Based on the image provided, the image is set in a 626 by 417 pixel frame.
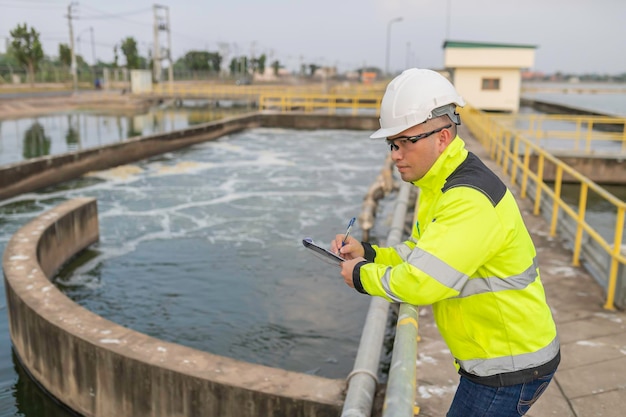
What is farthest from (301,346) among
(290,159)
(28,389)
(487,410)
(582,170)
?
(290,159)

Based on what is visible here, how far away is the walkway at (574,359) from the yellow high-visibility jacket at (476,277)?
1.64m

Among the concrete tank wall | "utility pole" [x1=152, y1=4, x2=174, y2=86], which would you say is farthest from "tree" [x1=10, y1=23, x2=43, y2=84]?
the concrete tank wall

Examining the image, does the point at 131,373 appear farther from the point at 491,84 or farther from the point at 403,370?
the point at 491,84

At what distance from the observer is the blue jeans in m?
2.01

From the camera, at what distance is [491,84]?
31375 millimetres

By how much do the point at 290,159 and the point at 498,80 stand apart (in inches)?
634

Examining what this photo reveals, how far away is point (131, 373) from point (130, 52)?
72219 millimetres

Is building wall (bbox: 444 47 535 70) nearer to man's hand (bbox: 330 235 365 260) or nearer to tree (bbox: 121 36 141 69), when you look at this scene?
man's hand (bbox: 330 235 365 260)

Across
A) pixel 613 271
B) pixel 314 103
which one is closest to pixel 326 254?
pixel 613 271

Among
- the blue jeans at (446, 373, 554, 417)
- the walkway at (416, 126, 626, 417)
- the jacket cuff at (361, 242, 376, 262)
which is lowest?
the walkway at (416, 126, 626, 417)

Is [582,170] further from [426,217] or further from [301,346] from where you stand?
[426,217]

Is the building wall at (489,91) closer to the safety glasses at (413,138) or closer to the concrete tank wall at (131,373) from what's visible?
the concrete tank wall at (131,373)

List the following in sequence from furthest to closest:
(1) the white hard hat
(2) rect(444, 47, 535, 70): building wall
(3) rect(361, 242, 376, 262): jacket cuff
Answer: (2) rect(444, 47, 535, 70): building wall < (3) rect(361, 242, 376, 262): jacket cuff < (1) the white hard hat

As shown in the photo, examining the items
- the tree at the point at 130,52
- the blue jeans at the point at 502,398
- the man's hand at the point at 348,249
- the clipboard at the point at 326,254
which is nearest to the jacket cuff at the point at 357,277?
the clipboard at the point at 326,254
